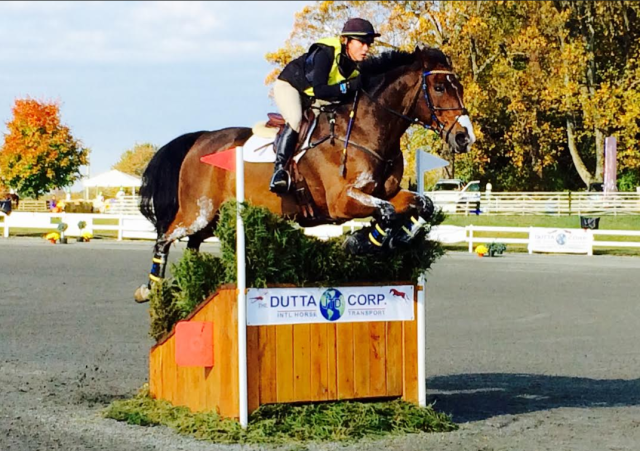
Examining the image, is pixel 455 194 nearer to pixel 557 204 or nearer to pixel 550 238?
pixel 557 204

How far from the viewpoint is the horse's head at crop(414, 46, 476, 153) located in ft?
21.2

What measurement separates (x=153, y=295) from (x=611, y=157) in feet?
94.9

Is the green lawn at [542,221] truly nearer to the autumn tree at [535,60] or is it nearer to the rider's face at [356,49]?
the autumn tree at [535,60]

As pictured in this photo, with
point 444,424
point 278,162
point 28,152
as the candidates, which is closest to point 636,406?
point 444,424

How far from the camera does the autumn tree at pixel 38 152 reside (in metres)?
50.8

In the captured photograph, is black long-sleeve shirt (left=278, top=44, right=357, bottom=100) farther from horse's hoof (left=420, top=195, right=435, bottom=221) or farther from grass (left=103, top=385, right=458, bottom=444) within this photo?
grass (left=103, top=385, right=458, bottom=444)

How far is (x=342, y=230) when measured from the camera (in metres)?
26.3

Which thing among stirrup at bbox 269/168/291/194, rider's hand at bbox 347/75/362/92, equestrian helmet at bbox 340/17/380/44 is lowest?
stirrup at bbox 269/168/291/194

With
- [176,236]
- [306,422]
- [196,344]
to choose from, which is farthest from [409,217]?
[176,236]

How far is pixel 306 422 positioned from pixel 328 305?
803 millimetres

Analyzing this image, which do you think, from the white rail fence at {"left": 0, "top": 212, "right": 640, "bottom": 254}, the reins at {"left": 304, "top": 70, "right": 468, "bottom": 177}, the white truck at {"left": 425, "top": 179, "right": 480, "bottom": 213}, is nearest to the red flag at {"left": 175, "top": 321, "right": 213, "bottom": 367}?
the reins at {"left": 304, "top": 70, "right": 468, "bottom": 177}

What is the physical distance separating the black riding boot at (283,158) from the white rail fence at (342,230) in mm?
16615

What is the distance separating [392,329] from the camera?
6738 mm

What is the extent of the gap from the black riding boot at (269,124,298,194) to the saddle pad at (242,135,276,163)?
0.18 m
